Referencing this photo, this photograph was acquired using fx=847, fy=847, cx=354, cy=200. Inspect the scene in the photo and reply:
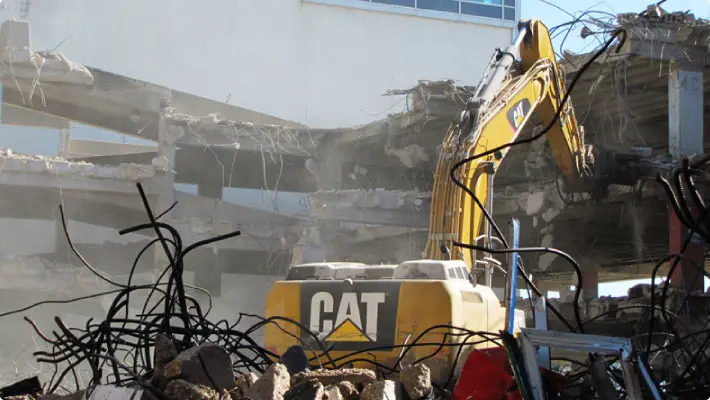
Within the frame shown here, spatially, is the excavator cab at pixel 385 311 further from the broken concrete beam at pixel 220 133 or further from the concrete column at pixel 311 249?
the broken concrete beam at pixel 220 133

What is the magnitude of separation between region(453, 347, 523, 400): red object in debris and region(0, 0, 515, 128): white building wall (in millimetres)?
22607

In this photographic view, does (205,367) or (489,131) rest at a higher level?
(489,131)

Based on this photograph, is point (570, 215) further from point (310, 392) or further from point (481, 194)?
point (310, 392)

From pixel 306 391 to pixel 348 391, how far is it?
32 cm

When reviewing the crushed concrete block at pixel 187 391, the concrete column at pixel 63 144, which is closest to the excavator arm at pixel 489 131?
the crushed concrete block at pixel 187 391

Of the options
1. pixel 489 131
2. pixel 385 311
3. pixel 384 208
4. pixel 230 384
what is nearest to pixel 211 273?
pixel 384 208

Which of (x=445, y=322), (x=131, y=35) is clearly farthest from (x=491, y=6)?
(x=445, y=322)

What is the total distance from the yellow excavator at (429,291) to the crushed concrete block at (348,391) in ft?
3.93

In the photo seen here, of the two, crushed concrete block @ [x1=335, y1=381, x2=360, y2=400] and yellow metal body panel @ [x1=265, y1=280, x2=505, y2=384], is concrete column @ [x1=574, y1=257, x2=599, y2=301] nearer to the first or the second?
yellow metal body panel @ [x1=265, y1=280, x2=505, y2=384]

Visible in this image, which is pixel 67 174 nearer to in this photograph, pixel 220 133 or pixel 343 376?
pixel 220 133

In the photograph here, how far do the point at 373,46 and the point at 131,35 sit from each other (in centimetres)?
865

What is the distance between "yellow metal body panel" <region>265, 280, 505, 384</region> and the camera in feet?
23.7

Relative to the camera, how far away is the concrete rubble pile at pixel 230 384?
4.23 meters

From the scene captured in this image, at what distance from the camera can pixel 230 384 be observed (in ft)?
14.9
